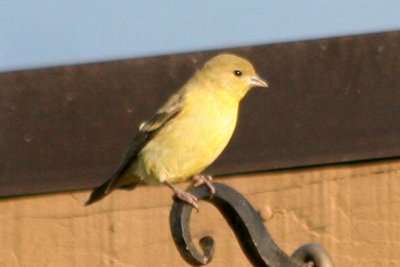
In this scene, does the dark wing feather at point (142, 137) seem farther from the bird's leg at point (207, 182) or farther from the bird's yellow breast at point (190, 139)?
the bird's leg at point (207, 182)

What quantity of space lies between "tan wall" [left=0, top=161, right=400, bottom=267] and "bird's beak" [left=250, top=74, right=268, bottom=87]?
0.34 metres

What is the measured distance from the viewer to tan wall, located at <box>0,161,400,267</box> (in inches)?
210

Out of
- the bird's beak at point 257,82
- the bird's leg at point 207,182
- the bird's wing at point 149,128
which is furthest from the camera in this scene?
the bird's wing at point 149,128

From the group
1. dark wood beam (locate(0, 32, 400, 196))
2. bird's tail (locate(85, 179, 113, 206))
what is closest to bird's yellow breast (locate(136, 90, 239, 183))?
dark wood beam (locate(0, 32, 400, 196))

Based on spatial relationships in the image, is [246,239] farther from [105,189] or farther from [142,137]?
[142,137]

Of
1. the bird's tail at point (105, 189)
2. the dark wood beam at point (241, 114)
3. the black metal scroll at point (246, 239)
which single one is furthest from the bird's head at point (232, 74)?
the black metal scroll at point (246, 239)

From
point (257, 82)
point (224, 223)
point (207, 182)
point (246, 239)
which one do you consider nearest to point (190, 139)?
point (257, 82)

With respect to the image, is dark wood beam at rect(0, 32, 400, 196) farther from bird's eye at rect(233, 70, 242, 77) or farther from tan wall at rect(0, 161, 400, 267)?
bird's eye at rect(233, 70, 242, 77)

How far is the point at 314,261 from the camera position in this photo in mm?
4125

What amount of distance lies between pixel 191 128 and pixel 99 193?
2.76 feet

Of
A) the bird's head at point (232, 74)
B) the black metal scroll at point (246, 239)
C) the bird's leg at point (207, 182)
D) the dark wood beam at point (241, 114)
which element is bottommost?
the black metal scroll at point (246, 239)

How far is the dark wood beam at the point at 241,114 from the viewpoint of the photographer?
5.36m

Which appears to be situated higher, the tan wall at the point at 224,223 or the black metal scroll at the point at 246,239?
the tan wall at the point at 224,223

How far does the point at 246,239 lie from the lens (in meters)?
4.22
